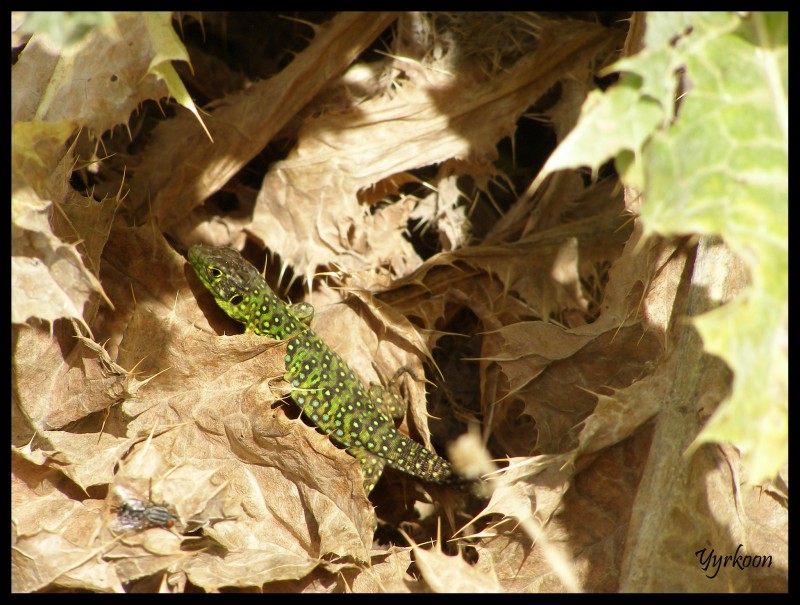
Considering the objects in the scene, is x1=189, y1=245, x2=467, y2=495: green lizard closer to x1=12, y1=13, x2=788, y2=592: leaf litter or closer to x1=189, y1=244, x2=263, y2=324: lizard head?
x1=189, y1=244, x2=263, y2=324: lizard head

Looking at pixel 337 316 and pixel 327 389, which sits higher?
pixel 337 316

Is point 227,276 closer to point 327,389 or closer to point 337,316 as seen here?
point 337,316

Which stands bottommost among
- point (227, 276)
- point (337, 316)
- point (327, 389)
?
point (327, 389)

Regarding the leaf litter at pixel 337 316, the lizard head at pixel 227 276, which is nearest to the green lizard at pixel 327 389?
the lizard head at pixel 227 276

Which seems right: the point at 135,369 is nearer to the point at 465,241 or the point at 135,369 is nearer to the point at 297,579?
the point at 297,579

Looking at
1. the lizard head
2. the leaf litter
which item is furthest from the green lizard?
the leaf litter

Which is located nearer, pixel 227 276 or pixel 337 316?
pixel 227 276

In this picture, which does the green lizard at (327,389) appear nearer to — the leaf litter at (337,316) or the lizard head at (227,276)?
the lizard head at (227,276)

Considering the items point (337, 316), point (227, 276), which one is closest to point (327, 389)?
point (337, 316)
